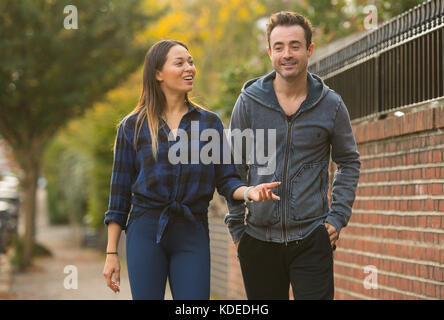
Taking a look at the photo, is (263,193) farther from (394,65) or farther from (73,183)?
(73,183)

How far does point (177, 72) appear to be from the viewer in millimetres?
3547

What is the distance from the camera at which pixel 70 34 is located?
585 inches

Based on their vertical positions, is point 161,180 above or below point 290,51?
below

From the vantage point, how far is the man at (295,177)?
357 centimetres

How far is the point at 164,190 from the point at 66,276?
1091cm

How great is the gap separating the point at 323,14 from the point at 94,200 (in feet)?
27.1

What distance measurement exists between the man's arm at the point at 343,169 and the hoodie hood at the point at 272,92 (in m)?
0.13

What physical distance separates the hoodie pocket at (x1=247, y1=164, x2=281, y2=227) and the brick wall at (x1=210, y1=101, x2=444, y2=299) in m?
1.71

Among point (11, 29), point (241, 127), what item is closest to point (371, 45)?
point (241, 127)

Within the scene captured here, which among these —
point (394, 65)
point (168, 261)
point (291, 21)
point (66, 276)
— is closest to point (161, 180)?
point (168, 261)

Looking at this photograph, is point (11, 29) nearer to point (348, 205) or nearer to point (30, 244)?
point (30, 244)
